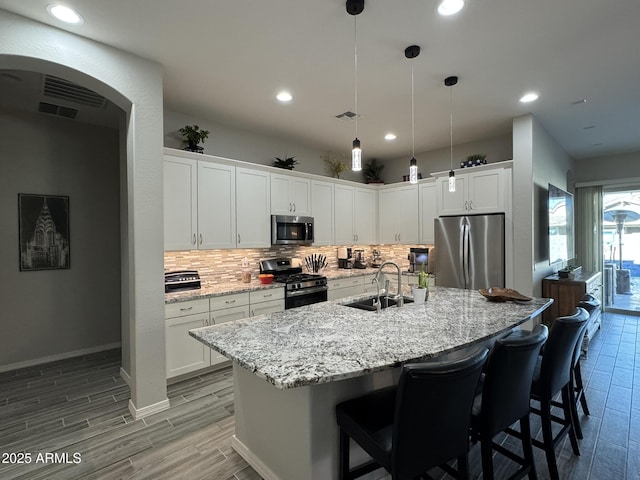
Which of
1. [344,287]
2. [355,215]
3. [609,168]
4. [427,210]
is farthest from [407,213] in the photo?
[609,168]

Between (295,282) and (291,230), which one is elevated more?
(291,230)

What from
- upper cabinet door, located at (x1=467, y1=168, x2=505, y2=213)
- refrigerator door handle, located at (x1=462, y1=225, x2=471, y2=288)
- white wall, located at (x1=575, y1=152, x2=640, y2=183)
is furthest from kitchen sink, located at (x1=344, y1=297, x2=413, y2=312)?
white wall, located at (x1=575, y1=152, x2=640, y2=183)

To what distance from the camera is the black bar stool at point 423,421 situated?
127cm

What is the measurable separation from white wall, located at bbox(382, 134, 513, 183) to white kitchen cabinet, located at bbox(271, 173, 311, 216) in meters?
2.24

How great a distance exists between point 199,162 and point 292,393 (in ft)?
9.64

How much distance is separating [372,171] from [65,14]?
193 inches

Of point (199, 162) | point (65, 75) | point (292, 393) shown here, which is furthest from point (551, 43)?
point (65, 75)

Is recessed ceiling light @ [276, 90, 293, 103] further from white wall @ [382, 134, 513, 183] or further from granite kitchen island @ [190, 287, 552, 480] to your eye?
white wall @ [382, 134, 513, 183]

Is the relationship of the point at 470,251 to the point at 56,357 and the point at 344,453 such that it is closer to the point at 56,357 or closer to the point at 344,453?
the point at 344,453

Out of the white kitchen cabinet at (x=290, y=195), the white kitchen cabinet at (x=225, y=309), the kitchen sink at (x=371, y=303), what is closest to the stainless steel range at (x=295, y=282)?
the white kitchen cabinet at (x=225, y=309)

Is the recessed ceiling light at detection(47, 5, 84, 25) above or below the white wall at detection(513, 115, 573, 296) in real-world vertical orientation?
above

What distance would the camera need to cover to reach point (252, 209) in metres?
4.21

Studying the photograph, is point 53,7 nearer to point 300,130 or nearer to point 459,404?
point 300,130

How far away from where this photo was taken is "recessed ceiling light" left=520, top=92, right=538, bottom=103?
343 cm
